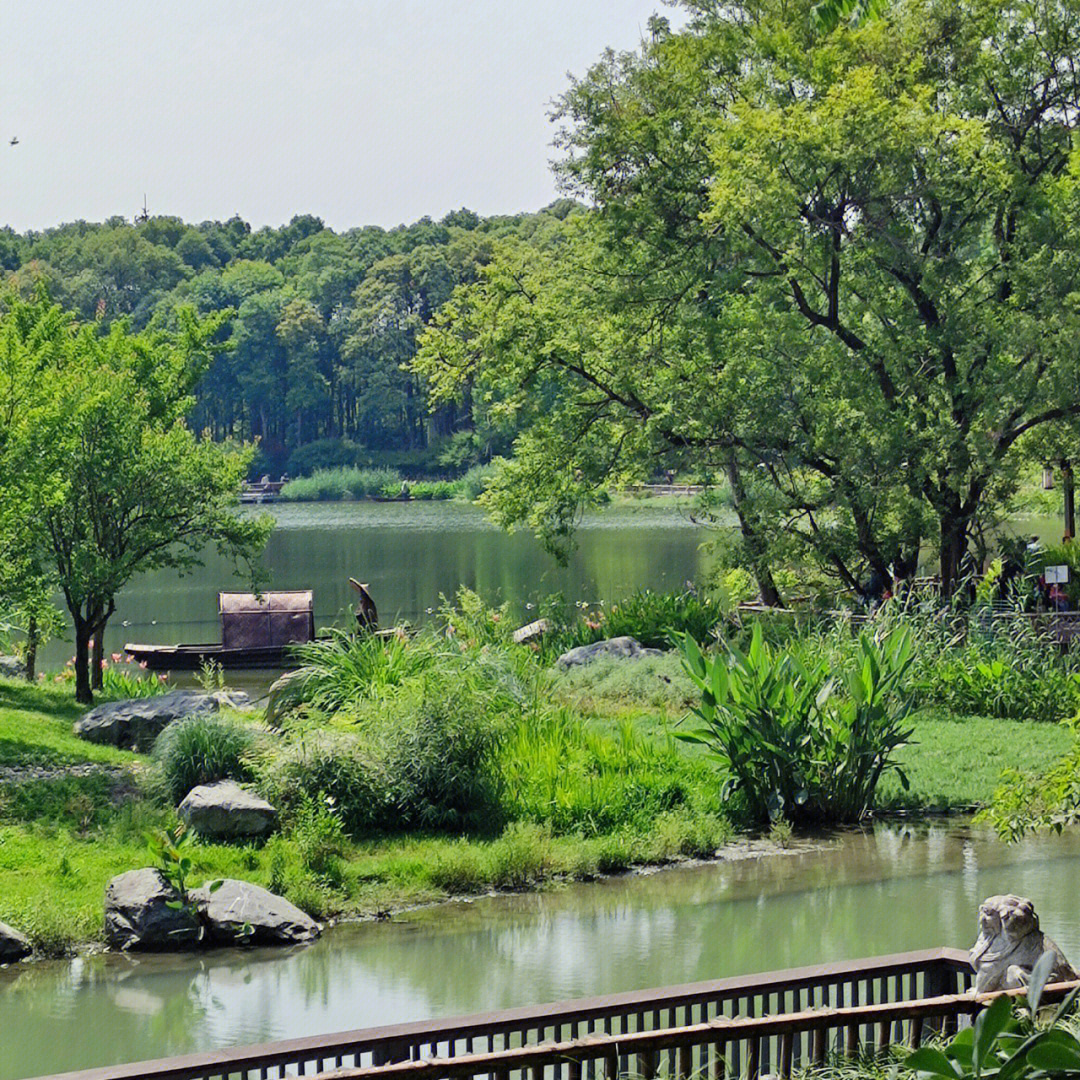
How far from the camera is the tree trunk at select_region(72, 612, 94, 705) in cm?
1784

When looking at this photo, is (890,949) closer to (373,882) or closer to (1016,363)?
(373,882)

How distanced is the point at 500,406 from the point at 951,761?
10150mm

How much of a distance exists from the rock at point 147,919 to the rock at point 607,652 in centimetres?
930

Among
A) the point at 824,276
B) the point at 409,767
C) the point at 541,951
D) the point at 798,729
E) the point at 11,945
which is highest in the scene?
the point at 824,276

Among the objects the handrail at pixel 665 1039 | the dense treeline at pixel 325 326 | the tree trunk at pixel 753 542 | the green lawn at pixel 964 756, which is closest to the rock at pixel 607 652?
the tree trunk at pixel 753 542

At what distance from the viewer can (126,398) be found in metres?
17.5

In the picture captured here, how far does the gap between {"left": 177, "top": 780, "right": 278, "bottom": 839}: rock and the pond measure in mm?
1604

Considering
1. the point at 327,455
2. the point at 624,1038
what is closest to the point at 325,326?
the point at 327,455

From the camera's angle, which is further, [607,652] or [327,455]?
[327,455]

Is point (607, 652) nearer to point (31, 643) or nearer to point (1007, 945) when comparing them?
point (31, 643)

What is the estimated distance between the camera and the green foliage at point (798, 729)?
1166 cm

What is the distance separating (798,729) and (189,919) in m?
4.93

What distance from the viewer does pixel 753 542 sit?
20.2m

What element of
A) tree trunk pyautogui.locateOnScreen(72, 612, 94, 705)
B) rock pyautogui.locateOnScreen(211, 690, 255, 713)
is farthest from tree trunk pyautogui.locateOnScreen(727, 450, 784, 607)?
tree trunk pyautogui.locateOnScreen(72, 612, 94, 705)
